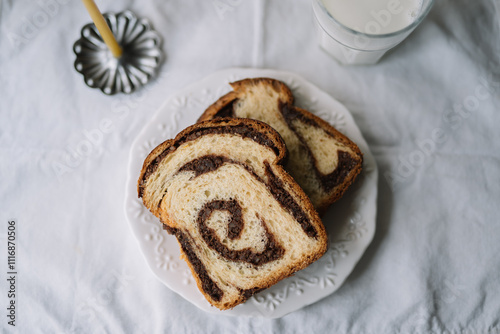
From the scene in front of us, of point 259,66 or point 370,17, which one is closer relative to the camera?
point 370,17

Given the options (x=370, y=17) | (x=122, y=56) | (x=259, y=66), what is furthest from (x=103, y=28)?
(x=370, y=17)

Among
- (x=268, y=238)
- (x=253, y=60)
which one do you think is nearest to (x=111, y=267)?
(x=268, y=238)

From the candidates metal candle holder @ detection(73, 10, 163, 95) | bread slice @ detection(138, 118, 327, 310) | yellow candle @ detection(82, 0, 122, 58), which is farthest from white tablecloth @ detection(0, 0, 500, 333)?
bread slice @ detection(138, 118, 327, 310)

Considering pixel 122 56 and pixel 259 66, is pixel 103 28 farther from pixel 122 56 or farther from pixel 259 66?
pixel 259 66

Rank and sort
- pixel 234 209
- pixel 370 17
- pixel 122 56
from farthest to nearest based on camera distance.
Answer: pixel 122 56, pixel 370 17, pixel 234 209

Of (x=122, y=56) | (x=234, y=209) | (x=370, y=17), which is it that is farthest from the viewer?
(x=122, y=56)
